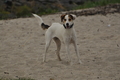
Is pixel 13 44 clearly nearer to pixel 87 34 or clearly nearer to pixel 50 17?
pixel 87 34

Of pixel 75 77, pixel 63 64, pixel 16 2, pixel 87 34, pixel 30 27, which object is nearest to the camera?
pixel 75 77

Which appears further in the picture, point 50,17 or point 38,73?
point 50,17

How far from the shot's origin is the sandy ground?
22.8 ft

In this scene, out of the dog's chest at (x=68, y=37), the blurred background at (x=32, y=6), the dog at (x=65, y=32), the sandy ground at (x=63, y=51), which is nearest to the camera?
the sandy ground at (x=63, y=51)

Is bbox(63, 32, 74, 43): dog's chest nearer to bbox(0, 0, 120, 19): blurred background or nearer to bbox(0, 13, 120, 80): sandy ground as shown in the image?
bbox(0, 13, 120, 80): sandy ground

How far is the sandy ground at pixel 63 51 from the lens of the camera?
694 centimetres

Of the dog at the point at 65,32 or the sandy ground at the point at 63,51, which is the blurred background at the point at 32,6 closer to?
the sandy ground at the point at 63,51

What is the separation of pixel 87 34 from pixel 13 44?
3.07m

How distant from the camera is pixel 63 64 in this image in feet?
26.1

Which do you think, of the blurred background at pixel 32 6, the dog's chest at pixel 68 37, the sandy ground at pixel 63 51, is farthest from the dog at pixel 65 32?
the blurred background at pixel 32 6

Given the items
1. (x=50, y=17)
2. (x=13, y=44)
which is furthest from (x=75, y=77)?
(x=50, y=17)

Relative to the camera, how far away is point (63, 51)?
983cm

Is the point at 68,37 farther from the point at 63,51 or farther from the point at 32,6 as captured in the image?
the point at 32,6

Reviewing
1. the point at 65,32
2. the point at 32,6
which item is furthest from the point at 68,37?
the point at 32,6
